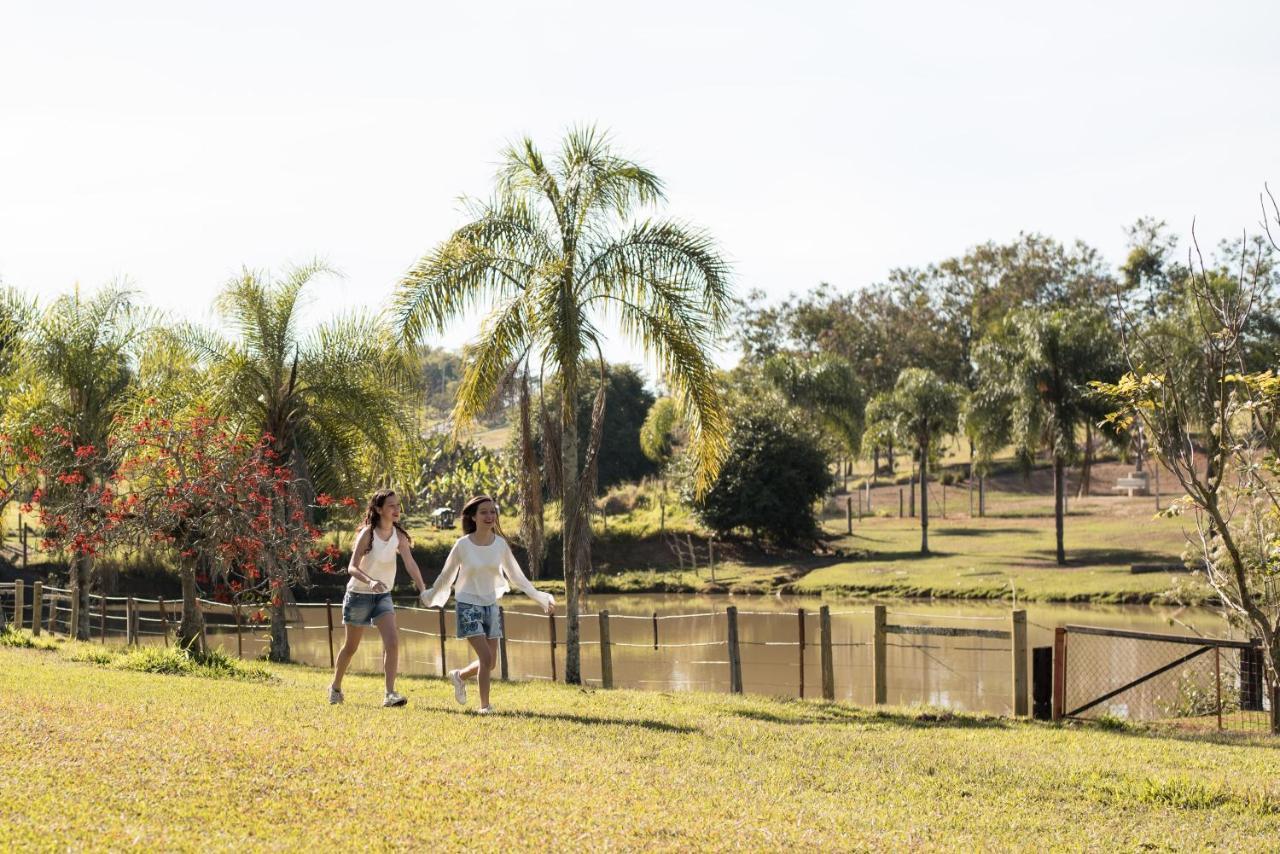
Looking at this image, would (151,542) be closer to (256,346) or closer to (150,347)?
(256,346)

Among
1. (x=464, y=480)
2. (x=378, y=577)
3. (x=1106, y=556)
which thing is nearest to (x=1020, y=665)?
(x=378, y=577)

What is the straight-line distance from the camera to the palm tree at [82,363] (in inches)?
934

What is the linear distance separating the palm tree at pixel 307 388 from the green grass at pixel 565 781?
9.62 metres

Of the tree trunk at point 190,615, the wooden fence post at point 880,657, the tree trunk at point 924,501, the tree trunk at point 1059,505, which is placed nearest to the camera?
the wooden fence post at point 880,657

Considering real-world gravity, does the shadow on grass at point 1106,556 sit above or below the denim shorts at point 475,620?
below

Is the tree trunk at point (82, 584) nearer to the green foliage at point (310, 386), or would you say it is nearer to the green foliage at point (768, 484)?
the green foliage at point (310, 386)

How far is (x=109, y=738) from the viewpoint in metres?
8.39

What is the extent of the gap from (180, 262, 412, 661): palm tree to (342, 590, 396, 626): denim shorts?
32.8 ft

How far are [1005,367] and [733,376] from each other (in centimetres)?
2080

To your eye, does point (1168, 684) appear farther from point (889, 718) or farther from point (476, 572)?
point (476, 572)

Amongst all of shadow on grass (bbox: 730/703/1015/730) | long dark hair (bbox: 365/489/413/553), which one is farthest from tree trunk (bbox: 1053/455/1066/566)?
long dark hair (bbox: 365/489/413/553)

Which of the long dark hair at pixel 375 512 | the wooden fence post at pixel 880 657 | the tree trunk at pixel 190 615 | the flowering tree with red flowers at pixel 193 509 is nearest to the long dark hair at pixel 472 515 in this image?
the long dark hair at pixel 375 512

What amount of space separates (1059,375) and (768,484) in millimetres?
10797

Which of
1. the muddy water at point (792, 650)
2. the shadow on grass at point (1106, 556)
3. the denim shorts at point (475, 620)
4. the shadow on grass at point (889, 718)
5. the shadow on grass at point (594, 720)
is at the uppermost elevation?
the denim shorts at point (475, 620)
